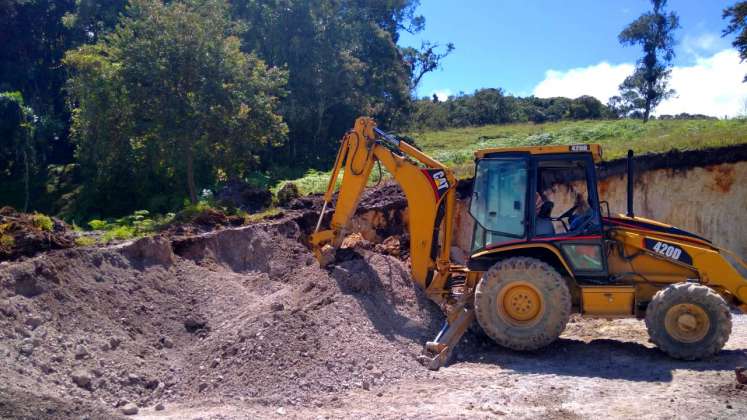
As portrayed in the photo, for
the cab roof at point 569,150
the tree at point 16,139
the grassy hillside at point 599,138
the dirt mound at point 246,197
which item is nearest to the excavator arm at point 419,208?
the cab roof at point 569,150

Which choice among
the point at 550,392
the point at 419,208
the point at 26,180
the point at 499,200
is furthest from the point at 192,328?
the point at 26,180

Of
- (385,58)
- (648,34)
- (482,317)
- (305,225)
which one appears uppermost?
(648,34)

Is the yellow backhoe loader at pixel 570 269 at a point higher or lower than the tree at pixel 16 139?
lower

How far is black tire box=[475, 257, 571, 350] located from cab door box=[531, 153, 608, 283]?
1.22 feet

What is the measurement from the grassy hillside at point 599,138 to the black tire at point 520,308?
24.9 ft

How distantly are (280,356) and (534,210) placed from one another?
3.82 m

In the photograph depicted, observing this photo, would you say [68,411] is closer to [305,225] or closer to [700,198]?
[305,225]

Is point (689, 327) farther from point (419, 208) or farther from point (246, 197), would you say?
point (246, 197)

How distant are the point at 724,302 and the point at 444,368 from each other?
352 cm

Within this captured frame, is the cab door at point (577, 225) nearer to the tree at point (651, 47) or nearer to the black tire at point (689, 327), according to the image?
the black tire at point (689, 327)

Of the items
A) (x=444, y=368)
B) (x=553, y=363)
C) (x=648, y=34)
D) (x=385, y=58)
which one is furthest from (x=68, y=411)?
(x=648, y=34)

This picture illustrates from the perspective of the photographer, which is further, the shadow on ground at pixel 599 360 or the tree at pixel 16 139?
the tree at pixel 16 139

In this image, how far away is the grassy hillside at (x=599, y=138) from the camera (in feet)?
51.7

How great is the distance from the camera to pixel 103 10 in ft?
84.0
